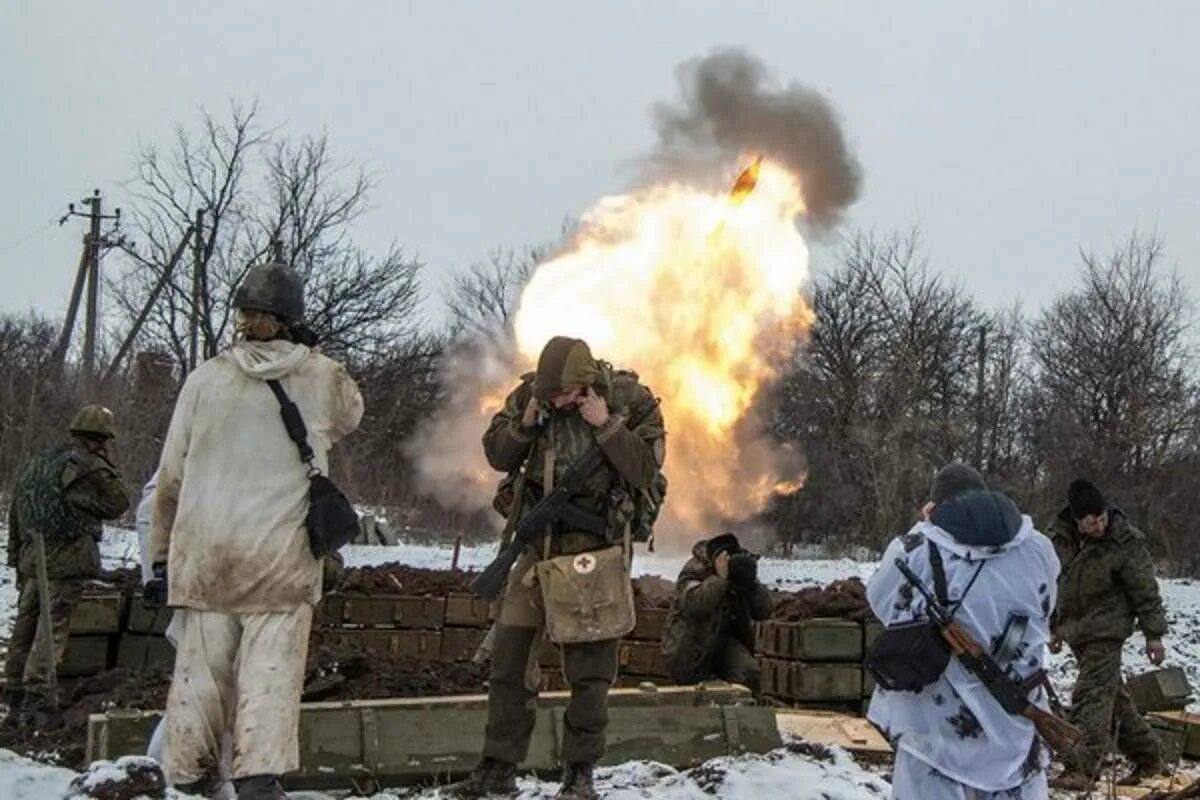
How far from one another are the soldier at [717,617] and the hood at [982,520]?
5.18 meters

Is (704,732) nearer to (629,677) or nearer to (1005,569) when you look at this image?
(1005,569)

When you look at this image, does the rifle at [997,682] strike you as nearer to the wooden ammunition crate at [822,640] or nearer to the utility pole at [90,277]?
the wooden ammunition crate at [822,640]

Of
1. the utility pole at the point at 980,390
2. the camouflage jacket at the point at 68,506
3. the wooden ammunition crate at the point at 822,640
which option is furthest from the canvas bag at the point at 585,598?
the utility pole at the point at 980,390

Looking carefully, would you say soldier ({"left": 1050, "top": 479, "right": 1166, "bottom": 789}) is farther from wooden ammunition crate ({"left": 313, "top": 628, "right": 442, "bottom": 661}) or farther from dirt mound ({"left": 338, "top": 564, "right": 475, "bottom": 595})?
dirt mound ({"left": 338, "top": 564, "right": 475, "bottom": 595})

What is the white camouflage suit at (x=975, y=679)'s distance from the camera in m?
4.46

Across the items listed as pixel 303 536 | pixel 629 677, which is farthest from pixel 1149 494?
pixel 303 536

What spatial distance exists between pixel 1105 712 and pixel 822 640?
2.73 m

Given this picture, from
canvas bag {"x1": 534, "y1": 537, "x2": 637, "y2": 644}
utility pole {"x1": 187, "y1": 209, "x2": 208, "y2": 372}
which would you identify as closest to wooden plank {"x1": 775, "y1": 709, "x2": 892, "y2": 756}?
canvas bag {"x1": 534, "y1": 537, "x2": 637, "y2": 644}

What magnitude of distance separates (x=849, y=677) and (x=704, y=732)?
185 inches

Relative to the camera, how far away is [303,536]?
505 centimetres

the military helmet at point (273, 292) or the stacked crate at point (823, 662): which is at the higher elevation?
the military helmet at point (273, 292)

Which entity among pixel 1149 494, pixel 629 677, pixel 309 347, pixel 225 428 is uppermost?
pixel 1149 494

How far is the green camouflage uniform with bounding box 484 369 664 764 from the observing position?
217 inches

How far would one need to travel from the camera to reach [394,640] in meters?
12.0
